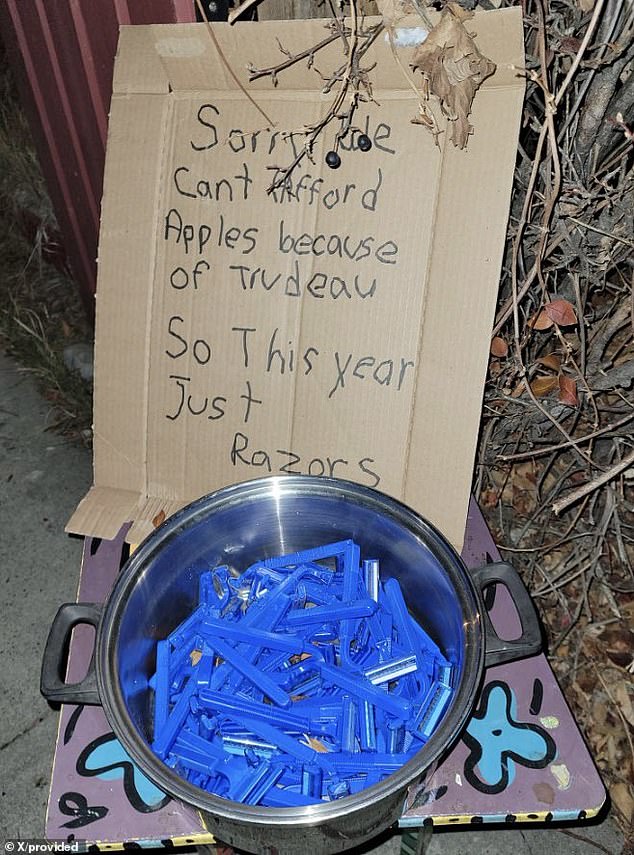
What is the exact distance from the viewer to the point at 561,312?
60.1 inches

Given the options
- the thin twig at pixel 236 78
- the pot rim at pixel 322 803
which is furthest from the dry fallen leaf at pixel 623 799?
the thin twig at pixel 236 78

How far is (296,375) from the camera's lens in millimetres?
1569

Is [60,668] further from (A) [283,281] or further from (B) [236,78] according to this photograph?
(B) [236,78]

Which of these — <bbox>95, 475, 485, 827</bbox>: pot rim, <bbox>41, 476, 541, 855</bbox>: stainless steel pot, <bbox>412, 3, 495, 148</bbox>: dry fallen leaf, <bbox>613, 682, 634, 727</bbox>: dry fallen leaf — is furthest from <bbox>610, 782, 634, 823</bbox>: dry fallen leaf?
<bbox>412, 3, 495, 148</bbox>: dry fallen leaf

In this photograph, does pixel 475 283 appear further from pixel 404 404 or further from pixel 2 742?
pixel 2 742

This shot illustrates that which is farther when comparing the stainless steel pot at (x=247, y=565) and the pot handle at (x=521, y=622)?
the pot handle at (x=521, y=622)

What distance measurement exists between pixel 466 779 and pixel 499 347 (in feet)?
3.02

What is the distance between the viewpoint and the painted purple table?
3.81ft

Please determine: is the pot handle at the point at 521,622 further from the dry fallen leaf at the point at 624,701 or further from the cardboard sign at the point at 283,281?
the dry fallen leaf at the point at 624,701

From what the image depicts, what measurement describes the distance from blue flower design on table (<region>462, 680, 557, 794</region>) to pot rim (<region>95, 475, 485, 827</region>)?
0.20 meters

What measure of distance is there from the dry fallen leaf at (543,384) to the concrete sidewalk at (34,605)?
1.13 meters

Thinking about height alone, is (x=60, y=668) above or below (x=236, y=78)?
below

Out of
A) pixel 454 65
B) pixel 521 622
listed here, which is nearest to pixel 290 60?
pixel 454 65

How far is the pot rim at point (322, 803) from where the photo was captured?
952mm
